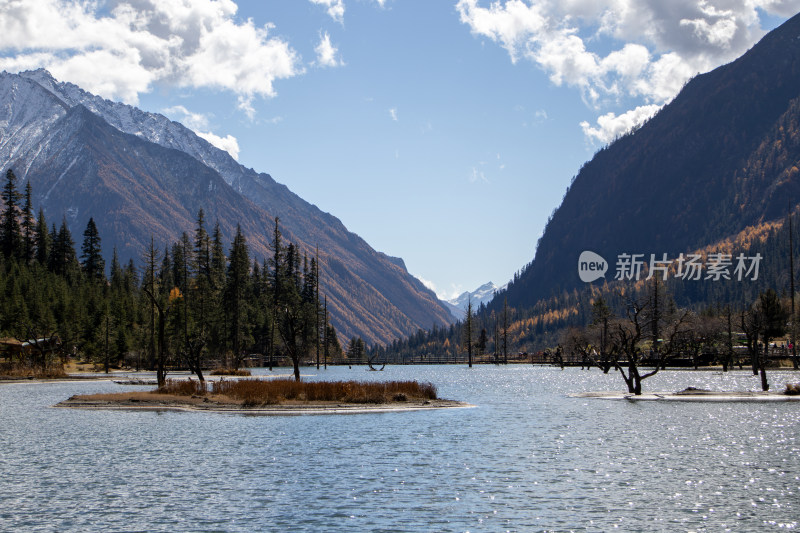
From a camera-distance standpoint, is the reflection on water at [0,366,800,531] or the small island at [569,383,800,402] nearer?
the reflection on water at [0,366,800,531]

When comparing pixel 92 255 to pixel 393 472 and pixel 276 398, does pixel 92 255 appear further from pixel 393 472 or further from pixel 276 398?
pixel 393 472

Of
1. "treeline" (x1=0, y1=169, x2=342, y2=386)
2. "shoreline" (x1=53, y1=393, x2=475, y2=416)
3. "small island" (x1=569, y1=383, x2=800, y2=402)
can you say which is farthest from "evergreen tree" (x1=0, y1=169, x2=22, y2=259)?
"small island" (x1=569, y1=383, x2=800, y2=402)

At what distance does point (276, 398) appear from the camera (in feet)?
185

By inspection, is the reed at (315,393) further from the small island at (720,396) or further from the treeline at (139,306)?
the treeline at (139,306)

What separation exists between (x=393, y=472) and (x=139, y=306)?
122 metres

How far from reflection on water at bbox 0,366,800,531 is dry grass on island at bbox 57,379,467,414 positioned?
2.58 metres

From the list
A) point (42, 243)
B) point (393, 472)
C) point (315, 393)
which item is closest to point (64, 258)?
point (42, 243)

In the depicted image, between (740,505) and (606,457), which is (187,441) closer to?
(606,457)

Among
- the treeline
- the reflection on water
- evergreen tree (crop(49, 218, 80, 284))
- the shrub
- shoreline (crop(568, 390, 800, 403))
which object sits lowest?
shoreline (crop(568, 390, 800, 403))

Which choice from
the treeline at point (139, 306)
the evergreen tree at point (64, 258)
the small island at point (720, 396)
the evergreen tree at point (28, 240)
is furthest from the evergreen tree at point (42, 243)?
the small island at point (720, 396)

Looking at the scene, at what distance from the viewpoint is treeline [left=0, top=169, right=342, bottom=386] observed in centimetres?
11344

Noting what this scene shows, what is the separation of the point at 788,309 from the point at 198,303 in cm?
14133

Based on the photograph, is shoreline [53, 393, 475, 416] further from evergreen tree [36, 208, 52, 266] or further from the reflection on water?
evergreen tree [36, 208, 52, 266]

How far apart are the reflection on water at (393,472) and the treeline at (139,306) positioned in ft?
170
